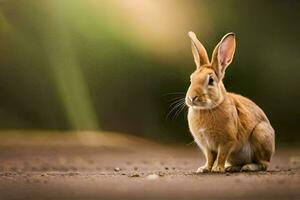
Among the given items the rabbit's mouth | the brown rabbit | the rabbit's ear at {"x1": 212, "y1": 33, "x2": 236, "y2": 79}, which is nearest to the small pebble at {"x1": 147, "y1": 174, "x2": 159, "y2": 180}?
the brown rabbit

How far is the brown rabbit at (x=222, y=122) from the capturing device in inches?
187

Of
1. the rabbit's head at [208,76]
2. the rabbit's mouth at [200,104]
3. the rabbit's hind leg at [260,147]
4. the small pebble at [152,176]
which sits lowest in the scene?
the small pebble at [152,176]

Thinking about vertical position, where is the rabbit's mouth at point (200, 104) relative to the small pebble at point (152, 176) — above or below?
above

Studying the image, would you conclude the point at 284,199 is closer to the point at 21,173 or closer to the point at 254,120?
the point at 254,120

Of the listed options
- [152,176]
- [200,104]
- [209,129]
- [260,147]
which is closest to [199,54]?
[200,104]

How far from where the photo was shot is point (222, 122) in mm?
4824

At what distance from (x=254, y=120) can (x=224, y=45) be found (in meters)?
0.59

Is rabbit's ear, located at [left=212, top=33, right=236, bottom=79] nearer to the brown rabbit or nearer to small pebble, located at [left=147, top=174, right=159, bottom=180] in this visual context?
the brown rabbit

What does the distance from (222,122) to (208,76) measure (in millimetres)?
345

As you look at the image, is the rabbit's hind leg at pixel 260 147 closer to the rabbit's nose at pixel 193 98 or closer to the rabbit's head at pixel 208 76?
the rabbit's head at pixel 208 76

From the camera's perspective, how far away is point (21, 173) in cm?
511

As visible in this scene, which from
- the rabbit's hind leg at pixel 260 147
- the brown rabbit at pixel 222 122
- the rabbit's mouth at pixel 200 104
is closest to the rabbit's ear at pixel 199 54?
the brown rabbit at pixel 222 122

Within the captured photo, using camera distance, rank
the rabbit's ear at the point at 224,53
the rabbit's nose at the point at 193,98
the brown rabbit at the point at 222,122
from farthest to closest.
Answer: the rabbit's ear at the point at 224,53 → the brown rabbit at the point at 222,122 → the rabbit's nose at the point at 193,98

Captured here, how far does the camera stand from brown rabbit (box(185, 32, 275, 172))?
187 inches
